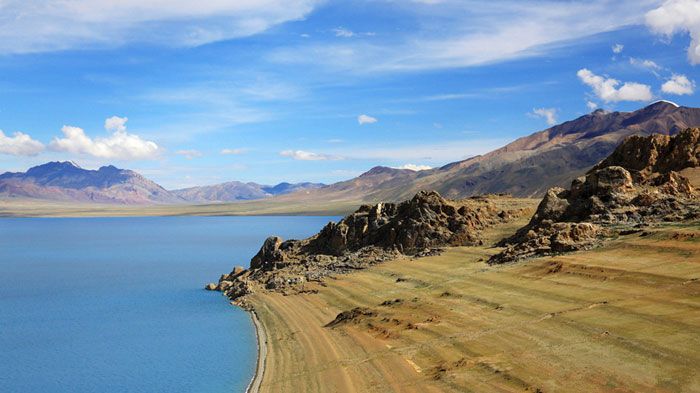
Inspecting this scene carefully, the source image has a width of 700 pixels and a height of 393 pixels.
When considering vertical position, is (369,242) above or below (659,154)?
below

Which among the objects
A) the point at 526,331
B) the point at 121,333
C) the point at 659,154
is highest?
the point at 659,154

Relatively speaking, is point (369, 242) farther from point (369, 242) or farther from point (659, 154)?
point (659, 154)

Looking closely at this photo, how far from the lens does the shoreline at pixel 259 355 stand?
894 inches

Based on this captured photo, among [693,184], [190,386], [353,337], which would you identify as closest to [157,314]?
[190,386]

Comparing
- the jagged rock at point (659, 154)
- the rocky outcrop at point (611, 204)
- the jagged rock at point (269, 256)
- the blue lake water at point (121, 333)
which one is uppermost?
the jagged rock at point (659, 154)

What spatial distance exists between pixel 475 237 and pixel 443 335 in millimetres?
22557

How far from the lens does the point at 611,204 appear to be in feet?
118

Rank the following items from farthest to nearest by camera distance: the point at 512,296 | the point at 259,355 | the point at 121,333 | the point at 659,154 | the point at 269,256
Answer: the point at 269,256 < the point at 659,154 < the point at 121,333 < the point at 259,355 < the point at 512,296

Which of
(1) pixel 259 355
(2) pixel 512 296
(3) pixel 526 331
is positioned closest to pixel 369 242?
(1) pixel 259 355

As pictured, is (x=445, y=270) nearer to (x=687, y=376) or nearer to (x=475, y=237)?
(x=475, y=237)

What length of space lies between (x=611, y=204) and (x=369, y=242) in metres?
23.7

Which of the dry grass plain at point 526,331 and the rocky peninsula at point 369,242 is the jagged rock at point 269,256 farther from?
the dry grass plain at point 526,331

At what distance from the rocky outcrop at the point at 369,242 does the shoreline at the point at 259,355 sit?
770cm

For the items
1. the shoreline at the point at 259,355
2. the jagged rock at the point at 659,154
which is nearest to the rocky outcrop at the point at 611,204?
the jagged rock at the point at 659,154
